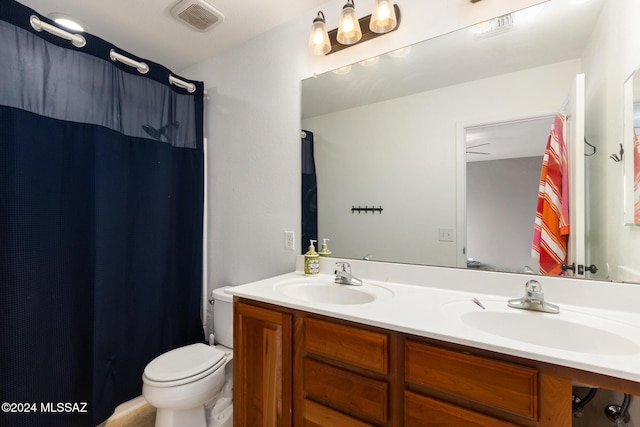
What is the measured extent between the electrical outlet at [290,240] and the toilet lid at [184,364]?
2.25ft

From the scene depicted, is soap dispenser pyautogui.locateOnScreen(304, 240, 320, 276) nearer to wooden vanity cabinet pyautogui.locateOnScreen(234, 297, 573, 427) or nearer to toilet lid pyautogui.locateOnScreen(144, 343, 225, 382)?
wooden vanity cabinet pyautogui.locateOnScreen(234, 297, 573, 427)

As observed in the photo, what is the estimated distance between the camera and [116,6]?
5.10 ft

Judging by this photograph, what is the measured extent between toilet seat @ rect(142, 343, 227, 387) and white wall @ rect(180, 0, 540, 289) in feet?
1.67

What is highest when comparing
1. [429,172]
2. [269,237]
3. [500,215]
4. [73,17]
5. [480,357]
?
[73,17]

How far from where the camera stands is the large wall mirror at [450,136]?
1.11m

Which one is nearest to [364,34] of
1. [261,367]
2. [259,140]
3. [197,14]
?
[259,140]

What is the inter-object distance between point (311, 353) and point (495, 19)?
156 cm

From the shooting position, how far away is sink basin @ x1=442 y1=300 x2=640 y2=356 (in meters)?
0.81

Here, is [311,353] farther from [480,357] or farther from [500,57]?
[500,57]

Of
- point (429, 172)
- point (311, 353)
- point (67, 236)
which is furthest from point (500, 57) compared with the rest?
point (67, 236)

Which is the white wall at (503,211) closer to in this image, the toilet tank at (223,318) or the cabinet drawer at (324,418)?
the cabinet drawer at (324,418)

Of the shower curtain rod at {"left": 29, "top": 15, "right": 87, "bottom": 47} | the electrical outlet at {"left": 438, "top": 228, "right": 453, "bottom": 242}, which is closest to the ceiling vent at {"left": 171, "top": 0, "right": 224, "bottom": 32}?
the shower curtain rod at {"left": 29, "top": 15, "right": 87, "bottom": 47}

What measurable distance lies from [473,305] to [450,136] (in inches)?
29.7

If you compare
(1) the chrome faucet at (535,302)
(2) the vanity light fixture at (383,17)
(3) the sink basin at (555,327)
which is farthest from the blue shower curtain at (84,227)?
(1) the chrome faucet at (535,302)
